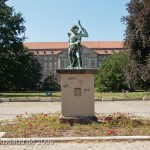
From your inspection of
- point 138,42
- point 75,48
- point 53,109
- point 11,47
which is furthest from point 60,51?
point 75,48

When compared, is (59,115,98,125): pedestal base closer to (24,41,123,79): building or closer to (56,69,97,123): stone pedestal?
(56,69,97,123): stone pedestal

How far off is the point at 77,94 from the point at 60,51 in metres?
141

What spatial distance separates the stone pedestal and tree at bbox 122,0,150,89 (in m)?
8.98

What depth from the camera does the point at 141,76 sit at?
2369 cm

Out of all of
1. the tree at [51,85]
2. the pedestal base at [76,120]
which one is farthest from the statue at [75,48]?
the tree at [51,85]

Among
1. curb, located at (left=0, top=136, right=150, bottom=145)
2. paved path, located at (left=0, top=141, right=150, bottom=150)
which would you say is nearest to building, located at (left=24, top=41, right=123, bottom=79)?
curb, located at (left=0, top=136, right=150, bottom=145)

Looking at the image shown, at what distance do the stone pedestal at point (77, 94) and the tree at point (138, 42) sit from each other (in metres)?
8.98

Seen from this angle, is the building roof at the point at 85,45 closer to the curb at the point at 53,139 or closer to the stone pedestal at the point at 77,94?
the stone pedestal at the point at 77,94

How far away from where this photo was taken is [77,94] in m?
14.9

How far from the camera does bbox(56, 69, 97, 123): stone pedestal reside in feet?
48.5

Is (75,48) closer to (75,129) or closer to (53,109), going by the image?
(75,129)

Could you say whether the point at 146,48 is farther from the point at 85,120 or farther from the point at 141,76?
the point at 85,120

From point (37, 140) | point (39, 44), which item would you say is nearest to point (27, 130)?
point (37, 140)

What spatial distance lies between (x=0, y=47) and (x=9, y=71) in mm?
3487
